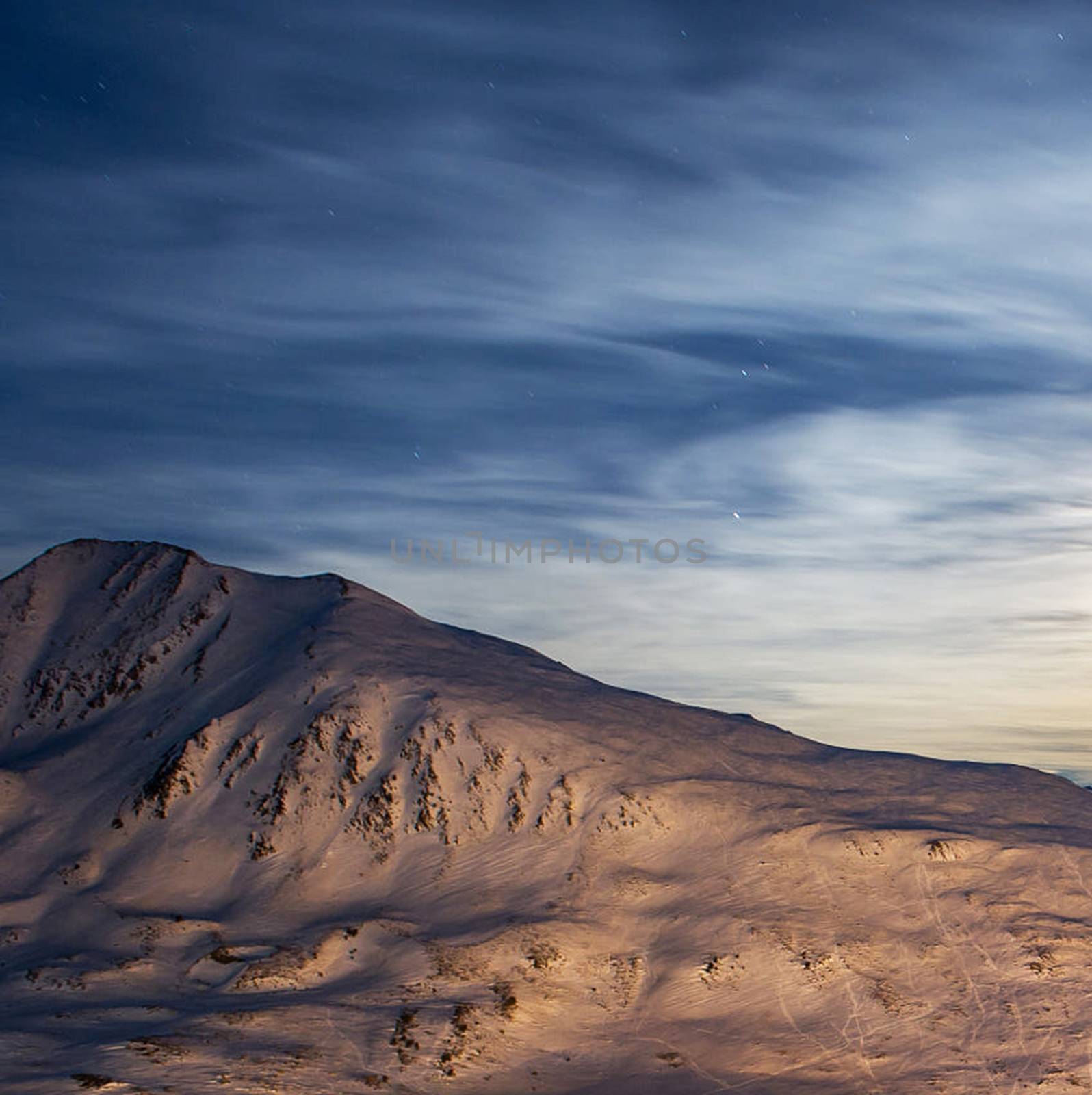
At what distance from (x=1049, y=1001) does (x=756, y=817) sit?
33.4m

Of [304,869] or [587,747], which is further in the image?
[587,747]

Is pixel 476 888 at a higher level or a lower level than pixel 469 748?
lower

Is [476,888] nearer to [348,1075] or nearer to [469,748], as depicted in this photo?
[469,748]

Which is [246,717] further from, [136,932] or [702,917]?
[702,917]

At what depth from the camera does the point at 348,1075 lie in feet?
265

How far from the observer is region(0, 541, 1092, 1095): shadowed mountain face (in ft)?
292

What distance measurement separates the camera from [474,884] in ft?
389

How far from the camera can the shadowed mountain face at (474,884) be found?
89.1 metres

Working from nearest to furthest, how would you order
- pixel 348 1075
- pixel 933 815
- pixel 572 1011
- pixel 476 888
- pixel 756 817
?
pixel 348 1075
pixel 572 1011
pixel 476 888
pixel 756 817
pixel 933 815

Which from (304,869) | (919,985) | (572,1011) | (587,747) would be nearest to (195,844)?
(304,869)

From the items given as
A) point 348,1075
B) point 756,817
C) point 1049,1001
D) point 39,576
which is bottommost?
point 348,1075

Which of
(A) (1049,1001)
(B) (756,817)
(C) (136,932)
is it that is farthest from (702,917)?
(C) (136,932)

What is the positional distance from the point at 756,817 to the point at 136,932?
5829 cm

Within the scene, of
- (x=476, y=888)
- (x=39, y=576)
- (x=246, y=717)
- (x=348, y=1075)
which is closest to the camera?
(x=348, y=1075)
